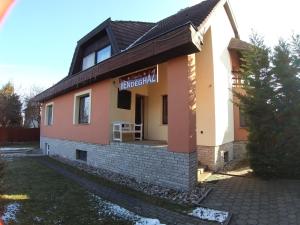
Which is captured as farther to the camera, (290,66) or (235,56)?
(235,56)

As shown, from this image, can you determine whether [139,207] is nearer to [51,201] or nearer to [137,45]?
[51,201]

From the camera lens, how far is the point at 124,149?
923 cm

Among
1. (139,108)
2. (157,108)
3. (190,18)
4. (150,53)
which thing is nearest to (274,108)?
(150,53)

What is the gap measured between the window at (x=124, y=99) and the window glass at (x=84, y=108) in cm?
266

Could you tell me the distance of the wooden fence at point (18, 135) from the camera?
86.8ft

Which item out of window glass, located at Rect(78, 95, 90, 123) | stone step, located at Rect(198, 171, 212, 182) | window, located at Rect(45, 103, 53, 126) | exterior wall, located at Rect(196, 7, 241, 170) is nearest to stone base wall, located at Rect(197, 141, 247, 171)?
exterior wall, located at Rect(196, 7, 241, 170)

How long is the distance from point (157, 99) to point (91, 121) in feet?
10.6

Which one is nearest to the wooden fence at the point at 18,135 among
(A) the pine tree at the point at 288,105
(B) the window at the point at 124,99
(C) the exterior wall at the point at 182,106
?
(B) the window at the point at 124,99

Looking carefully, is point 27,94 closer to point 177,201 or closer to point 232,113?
point 232,113

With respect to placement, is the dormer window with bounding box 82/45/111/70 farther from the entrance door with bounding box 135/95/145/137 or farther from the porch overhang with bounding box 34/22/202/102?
the entrance door with bounding box 135/95/145/137

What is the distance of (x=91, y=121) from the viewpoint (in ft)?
38.0

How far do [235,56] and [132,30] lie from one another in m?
5.38

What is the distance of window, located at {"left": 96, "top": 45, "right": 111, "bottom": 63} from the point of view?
43.2 ft

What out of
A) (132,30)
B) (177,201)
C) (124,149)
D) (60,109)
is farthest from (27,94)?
(177,201)
